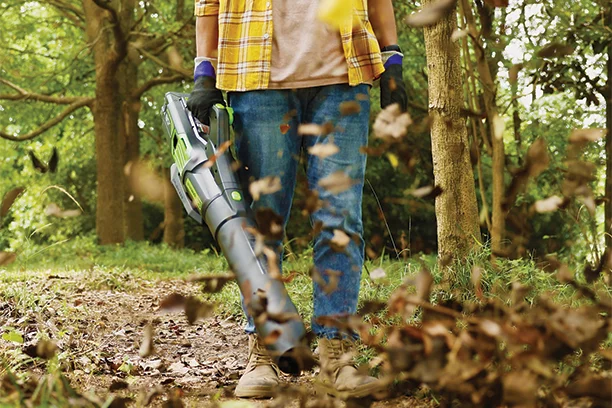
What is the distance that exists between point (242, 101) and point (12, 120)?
441 inches

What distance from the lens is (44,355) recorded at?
2066mm

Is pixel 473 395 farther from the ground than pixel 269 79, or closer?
closer

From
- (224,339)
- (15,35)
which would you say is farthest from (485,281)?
(15,35)

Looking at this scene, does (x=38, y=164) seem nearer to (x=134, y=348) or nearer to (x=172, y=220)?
(x=134, y=348)

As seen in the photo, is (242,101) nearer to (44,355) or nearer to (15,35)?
(44,355)

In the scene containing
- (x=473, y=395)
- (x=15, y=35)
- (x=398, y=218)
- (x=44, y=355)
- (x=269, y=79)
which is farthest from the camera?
(x=398, y=218)

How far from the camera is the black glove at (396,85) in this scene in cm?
288

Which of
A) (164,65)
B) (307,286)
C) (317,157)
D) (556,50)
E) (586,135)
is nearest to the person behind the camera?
(586,135)

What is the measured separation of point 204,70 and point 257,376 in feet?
3.89

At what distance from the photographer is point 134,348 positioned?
3697 millimetres

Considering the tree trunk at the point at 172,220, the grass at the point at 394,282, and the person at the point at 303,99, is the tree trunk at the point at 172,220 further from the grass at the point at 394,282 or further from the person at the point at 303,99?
the person at the point at 303,99

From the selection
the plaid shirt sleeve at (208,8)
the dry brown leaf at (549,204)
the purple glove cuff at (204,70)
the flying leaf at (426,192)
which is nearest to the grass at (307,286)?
the flying leaf at (426,192)

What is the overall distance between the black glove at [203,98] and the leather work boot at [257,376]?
0.86 meters

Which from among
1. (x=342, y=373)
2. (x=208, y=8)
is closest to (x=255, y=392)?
(x=342, y=373)
